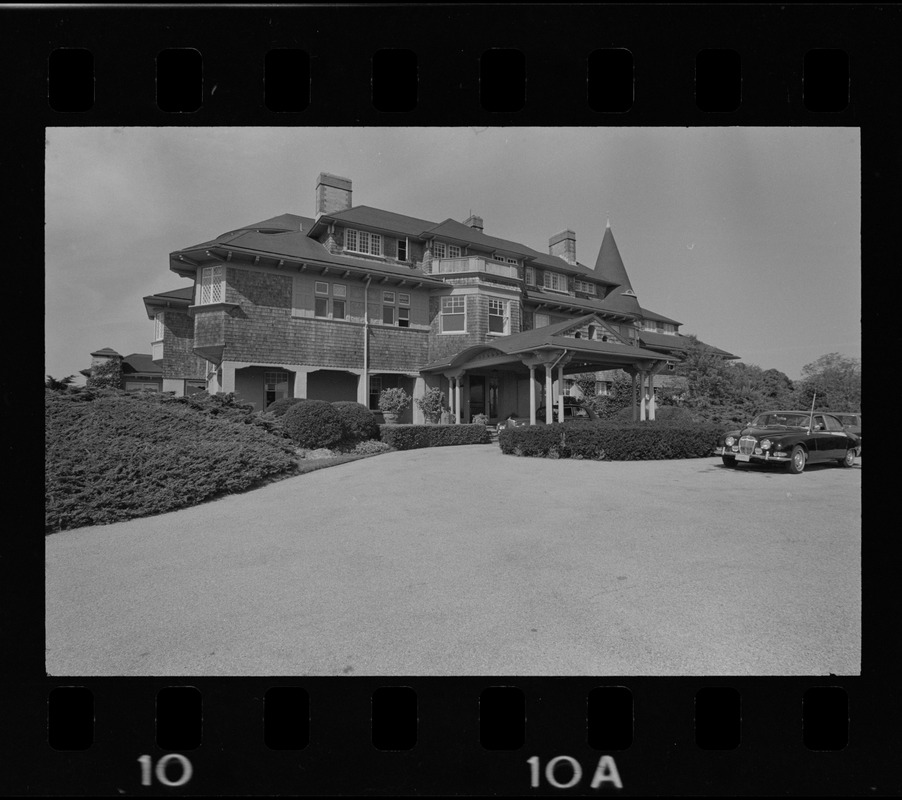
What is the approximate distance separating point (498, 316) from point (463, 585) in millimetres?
10152

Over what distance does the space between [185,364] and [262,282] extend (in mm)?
1324

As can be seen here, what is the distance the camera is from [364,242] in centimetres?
608

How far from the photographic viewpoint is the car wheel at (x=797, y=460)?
396cm

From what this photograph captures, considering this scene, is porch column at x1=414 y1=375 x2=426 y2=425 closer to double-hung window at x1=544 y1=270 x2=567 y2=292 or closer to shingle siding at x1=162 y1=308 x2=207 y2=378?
shingle siding at x1=162 y1=308 x2=207 y2=378

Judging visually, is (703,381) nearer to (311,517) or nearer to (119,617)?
(311,517)

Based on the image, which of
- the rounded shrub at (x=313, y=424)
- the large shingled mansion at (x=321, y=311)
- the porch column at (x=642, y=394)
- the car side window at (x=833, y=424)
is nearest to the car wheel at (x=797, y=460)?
the car side window at (x=833, y=424)

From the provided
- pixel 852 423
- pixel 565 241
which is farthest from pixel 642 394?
pixel 852 423

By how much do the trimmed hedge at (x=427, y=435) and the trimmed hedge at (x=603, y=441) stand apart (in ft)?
8.09

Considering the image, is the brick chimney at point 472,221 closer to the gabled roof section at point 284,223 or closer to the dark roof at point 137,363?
the gabled roof section at point 284,223

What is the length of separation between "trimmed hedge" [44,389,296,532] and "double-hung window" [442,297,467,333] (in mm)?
2830

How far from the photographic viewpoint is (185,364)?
4836 millimetres

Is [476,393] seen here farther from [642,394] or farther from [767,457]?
[642,394]
